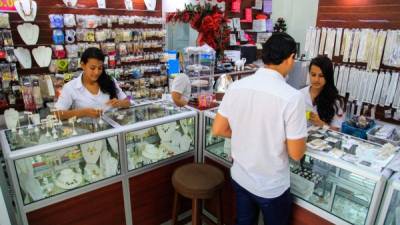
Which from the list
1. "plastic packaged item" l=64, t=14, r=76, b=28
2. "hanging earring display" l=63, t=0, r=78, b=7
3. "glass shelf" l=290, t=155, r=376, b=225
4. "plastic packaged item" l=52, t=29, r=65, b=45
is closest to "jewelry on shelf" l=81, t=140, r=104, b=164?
"glass shelf" l=290, t=155, r=376, b=225

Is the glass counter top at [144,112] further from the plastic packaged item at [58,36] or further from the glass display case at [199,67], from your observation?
the plastic packaged item at [58,36]

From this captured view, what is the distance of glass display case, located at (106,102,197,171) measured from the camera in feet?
7.10

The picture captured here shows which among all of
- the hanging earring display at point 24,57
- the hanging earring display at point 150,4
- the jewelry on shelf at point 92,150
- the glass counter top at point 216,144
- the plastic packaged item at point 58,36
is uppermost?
the hanging earring display at point 150,4

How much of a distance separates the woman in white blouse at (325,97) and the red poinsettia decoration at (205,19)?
0.97 metres

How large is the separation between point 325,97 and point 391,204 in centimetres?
120

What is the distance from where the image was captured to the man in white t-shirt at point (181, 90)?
2659 mm

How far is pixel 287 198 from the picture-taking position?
1680 millimetres

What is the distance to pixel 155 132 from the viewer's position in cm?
234

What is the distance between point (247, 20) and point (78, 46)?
393 centimetres

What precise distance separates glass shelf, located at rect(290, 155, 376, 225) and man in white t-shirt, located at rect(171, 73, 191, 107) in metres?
1.20

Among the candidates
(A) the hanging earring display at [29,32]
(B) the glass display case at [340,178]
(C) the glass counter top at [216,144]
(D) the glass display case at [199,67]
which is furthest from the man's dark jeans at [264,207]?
(A) the hanging earring display at [29,32]

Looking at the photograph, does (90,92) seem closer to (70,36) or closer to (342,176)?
(342,176)

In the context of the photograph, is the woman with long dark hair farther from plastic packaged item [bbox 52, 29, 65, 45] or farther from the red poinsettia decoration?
plastic packaged item [bbox 52, 29, 65, 45]

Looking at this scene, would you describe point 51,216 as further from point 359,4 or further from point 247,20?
point 247,20
